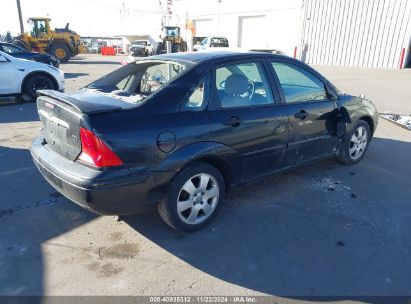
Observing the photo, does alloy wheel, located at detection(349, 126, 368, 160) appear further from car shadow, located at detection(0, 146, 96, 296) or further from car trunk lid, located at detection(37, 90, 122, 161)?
car shadow, located at detection(0, 146, 96, 296)

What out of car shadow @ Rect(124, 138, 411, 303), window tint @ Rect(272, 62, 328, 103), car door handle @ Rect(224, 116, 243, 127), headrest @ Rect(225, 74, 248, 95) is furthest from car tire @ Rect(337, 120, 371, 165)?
car door handle @ Rect(224, 116, 243, 127)

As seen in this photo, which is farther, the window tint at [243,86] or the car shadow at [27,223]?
the window tint at [243,86]

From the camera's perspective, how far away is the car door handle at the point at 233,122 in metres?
3.19

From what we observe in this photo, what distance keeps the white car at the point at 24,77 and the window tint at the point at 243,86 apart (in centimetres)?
779

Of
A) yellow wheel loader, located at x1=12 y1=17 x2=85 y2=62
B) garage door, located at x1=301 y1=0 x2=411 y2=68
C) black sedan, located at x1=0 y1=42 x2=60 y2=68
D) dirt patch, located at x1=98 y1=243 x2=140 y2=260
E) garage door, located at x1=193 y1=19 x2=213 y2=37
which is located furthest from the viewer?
garage door, located at x1=193 y1=19 x2=213 y2=37

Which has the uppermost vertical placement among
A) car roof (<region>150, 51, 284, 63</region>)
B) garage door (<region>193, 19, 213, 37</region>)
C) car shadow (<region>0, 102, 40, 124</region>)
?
garage door (<region>193, 19, 213, 37</region>)

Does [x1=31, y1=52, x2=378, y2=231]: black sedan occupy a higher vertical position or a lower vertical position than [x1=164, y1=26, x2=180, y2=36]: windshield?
lower

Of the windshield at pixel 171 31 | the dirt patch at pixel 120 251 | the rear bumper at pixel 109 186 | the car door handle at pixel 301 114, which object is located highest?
the windshield at pixel 171 31

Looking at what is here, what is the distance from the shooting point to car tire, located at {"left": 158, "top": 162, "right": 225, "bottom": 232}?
2990 millimetres

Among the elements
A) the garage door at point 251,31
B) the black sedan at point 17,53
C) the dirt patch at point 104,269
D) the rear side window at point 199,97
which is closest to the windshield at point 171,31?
the garage door at point 251,31

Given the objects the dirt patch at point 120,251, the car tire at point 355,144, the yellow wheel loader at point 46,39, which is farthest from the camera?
the yellow wheel loader at point 46,39

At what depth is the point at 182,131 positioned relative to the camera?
2.88m

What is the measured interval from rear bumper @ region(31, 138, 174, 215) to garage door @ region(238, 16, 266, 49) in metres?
34.5

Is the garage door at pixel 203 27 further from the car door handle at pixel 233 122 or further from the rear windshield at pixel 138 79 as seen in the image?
the car door handle at pixel 233 122
